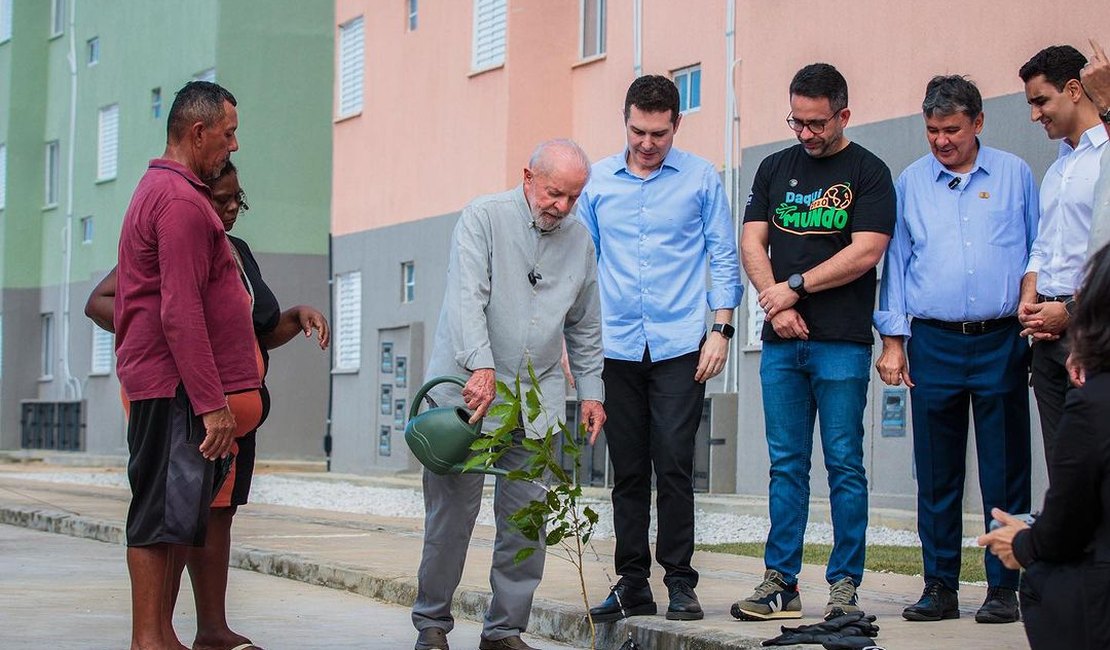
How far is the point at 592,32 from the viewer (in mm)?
22734

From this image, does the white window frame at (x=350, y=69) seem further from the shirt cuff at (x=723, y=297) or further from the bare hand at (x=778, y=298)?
the bare hand at (x=778, y=298)

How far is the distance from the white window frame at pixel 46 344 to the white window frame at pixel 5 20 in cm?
644

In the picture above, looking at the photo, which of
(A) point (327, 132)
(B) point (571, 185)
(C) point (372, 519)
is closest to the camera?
(B) point (571, 185)

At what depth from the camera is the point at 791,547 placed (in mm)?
7379

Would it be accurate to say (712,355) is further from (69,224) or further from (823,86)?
(69,224)

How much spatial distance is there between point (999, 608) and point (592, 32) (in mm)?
16257

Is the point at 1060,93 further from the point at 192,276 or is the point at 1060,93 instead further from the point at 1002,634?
the point at 192,276

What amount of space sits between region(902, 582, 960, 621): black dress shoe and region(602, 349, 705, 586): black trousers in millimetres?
942

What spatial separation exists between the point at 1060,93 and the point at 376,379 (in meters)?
20.3

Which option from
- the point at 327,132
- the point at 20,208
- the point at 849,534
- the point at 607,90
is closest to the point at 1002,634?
the point at 849,534

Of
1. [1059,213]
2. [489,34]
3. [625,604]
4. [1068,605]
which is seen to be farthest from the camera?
[489,34]

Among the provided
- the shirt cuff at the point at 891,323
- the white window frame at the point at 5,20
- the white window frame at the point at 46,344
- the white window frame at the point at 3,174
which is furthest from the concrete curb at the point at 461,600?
the white window frame at the point at 5,20

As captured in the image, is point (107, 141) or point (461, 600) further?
point (107, 141)

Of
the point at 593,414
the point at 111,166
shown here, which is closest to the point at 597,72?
the point at 593,414
